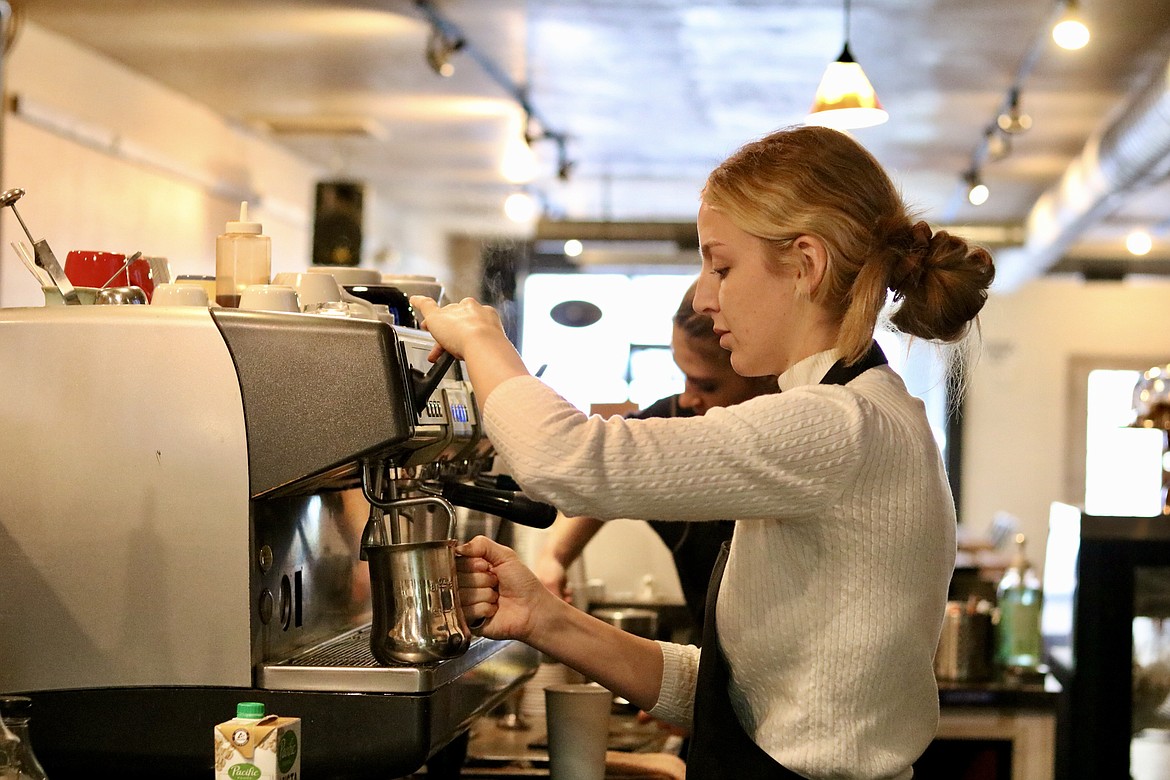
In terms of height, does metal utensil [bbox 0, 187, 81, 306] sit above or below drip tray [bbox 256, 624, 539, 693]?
above

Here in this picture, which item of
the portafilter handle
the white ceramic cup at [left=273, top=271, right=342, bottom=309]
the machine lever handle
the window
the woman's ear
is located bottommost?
the window

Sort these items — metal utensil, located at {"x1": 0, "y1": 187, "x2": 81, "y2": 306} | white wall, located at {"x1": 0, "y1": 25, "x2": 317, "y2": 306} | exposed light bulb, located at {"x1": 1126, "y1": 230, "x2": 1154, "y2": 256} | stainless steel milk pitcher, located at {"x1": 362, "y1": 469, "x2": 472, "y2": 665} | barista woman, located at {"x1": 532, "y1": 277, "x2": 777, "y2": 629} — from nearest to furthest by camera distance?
1. stainless steel milk pitcher, located at {"x1": 362, "y1": 469, "x2": 472, "y2": 665}
2. metal utensil, located at {"x1": 0, "y1": 187, "x2": 81, "y2": 306}
3. barista woman, located at {"x1": 532, "y1": 277, "x2": 777, "y2": 629}
4. white wall, located at {"x1": 0, "y1": 25, "x2": 317, "y2": 306}
5. exposed light bulb, located at {"x1": 1126, "y1": 230, "x2": 1154, "y2": 256}

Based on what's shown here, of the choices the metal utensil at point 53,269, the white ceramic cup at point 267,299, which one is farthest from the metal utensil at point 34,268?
the white ceramic cup at point 267,299

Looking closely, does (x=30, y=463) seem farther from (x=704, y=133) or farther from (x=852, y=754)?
(x=704, y=133)

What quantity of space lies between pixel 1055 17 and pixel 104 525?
191 inches

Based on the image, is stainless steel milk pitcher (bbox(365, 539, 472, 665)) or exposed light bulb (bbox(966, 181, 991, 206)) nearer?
stainless steel milk pitcher (bbox(365, 539, 472, 665))

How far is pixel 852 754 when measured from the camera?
1.31 metres

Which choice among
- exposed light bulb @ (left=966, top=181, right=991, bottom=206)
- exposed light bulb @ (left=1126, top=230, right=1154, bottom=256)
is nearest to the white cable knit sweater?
exposed light bulb @ (left=966, top=181, right=991, bottom=206)

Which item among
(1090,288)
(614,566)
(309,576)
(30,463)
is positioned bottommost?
(614,566)

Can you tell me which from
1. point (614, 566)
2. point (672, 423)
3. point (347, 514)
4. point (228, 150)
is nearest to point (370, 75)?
point (228, 150)

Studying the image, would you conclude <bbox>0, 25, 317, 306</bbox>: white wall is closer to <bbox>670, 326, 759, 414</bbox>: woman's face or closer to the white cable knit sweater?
<bbox>670, 326, 759, 414</bbox>: woman's face

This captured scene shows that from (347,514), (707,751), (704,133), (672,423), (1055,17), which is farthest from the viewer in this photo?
(704,133)

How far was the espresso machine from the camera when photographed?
1343 millimetres

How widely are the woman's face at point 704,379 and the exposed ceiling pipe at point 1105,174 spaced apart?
Result: 2.59m
